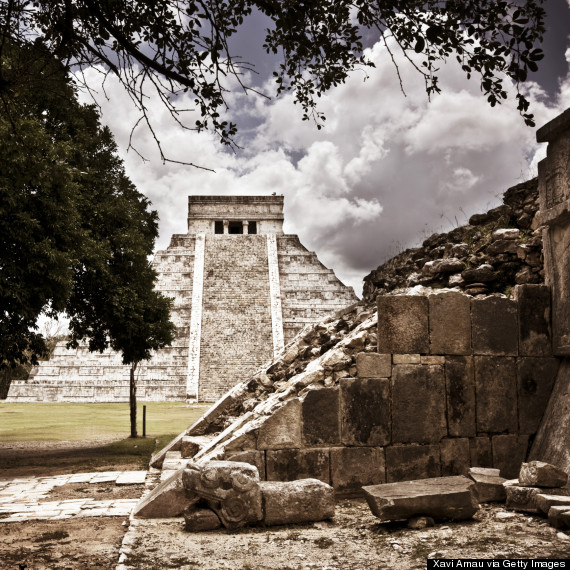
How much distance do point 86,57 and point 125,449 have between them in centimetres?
927

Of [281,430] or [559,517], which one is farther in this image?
[281,430]

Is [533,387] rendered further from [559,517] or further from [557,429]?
[559,517]

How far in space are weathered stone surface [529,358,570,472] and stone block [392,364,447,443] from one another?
971 millimetres

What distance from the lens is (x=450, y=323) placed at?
22.2 feet

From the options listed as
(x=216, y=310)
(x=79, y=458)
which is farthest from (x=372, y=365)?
(x=216, y=310)

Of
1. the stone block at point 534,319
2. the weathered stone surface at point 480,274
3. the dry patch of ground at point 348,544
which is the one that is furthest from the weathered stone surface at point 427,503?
the weathered stone surface at point 480,274

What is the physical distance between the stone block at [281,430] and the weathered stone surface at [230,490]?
0.78 m

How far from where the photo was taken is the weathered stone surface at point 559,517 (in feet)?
15.1

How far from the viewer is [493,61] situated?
4254 mm

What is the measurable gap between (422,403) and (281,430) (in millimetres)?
1499

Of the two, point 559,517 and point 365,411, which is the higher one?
point 365,411

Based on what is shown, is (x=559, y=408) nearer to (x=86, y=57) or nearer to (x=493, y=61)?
(x=493, y=61)

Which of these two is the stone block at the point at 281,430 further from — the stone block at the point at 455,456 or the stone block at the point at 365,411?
the stone block at the point at 455,456

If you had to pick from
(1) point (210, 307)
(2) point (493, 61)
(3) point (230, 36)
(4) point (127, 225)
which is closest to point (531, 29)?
(2) point (493, 61)
